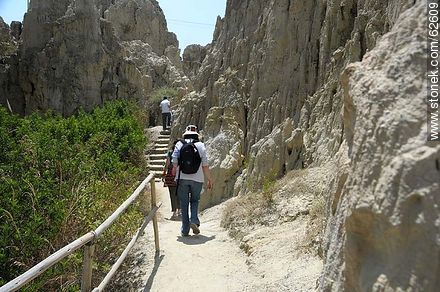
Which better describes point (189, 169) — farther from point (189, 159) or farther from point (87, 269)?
point (87, 269)

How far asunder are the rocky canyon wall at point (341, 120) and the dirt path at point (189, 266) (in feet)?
6.30

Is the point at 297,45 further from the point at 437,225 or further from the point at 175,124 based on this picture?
the point at 437,225

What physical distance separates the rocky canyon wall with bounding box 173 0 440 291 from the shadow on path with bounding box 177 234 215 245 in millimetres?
2553

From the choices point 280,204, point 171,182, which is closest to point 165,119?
point 171,182

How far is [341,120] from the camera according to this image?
7.52m

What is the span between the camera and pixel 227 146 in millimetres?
12703

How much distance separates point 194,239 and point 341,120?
3.29 meters

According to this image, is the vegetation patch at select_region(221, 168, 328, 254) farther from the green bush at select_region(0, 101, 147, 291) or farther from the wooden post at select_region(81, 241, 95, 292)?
the wooden post at select_region(81, 241, 95, 292)

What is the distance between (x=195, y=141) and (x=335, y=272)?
4.41 meters

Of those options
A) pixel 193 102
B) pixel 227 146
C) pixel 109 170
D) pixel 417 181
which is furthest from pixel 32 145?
pixel 193 102

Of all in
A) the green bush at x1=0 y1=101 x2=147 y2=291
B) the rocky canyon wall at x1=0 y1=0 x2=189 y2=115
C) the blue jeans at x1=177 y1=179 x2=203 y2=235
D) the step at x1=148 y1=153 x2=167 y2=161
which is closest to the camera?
the green bush at x1=0 y1=101 x2=147 y2=291

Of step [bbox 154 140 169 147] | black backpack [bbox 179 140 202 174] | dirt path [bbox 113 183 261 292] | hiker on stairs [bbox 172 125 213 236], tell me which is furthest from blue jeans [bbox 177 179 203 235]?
step [bbox 154 140 169 147]

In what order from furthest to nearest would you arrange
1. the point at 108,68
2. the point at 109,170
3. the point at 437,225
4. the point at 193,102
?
1. the point at 108,68
2. the point at 193,102
3. the point at 109,170
4. the point at 437,225

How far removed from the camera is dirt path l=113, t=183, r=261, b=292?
513 centimetres
